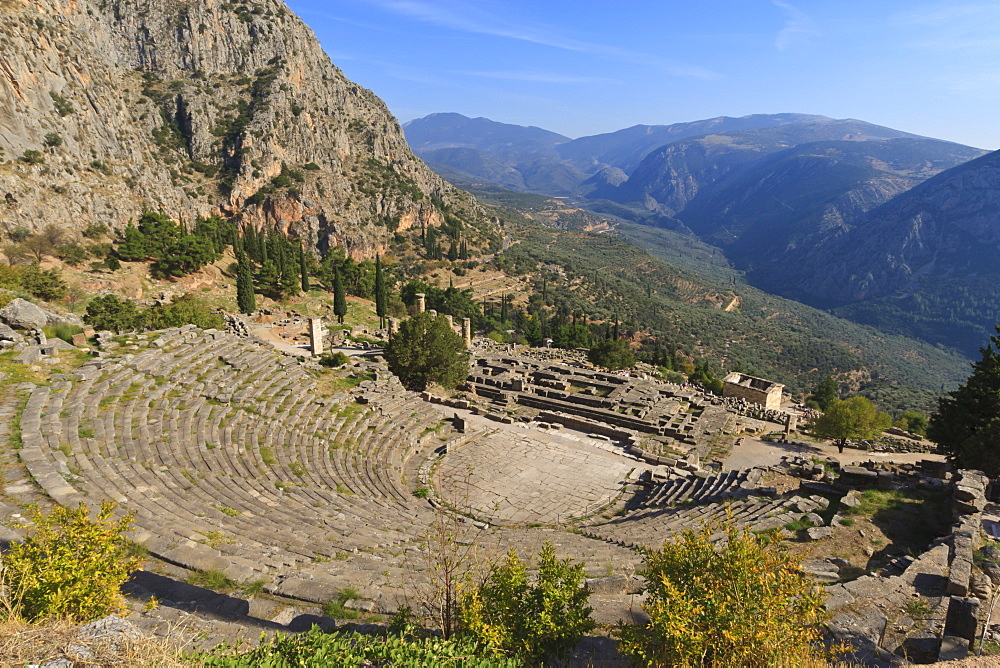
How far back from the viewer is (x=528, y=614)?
611 cm

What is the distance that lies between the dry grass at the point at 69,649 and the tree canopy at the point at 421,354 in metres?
23.9

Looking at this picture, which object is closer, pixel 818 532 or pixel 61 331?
pixel 818 532

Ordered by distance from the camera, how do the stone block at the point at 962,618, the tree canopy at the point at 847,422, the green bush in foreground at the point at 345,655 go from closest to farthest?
the green bush in foreground at the point at 345,655
the stone block at the point at 962,618
the tree canopy at the point at 847,422

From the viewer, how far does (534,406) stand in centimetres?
3125

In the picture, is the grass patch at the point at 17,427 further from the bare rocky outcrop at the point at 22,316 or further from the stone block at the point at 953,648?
the stone block at the point at 953,648

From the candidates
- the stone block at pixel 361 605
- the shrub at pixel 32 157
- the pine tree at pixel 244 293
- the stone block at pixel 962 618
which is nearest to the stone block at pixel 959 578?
the stone block at pixel 962 618

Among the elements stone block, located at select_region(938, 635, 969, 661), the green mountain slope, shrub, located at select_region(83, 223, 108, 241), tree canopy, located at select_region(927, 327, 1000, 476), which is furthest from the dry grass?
the green mountain slope

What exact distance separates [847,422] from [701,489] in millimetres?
13368

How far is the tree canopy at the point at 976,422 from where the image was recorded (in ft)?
60.2

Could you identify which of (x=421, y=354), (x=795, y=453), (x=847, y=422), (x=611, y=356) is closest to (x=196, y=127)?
(x=421, y=354)

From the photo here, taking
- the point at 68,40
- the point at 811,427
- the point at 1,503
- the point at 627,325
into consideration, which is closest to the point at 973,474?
the point at 811,427

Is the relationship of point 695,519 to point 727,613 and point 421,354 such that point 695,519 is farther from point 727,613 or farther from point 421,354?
point 421,354

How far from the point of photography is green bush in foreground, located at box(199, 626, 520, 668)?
16.3 ft

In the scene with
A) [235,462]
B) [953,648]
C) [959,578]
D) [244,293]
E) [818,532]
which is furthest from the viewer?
[244,293]
